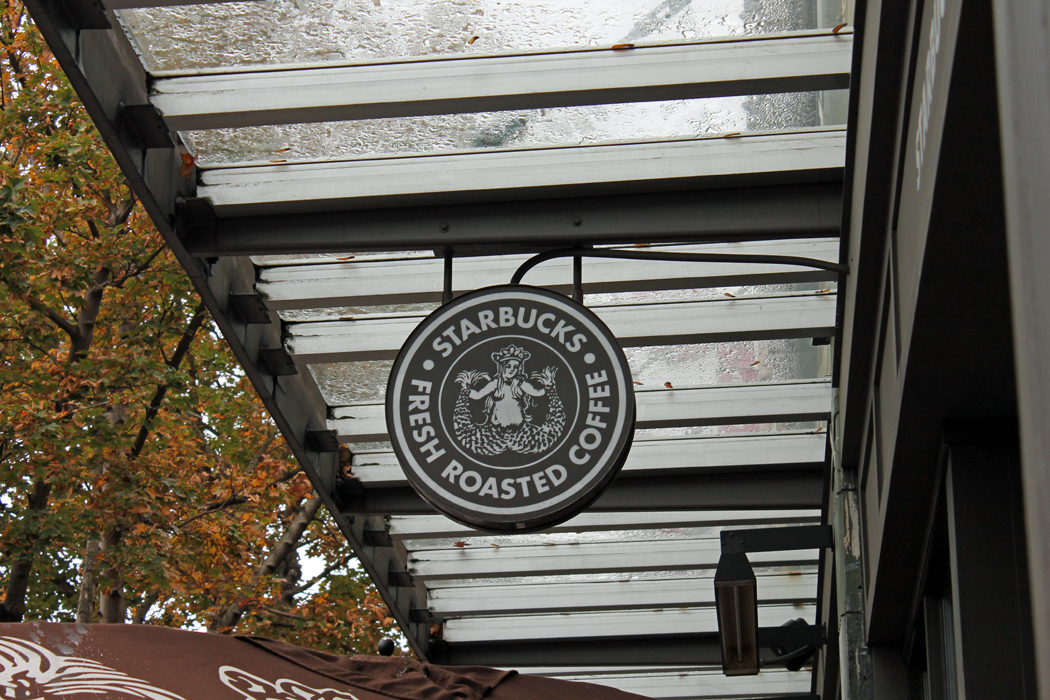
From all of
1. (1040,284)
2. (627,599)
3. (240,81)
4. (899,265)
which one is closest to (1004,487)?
(899,265)

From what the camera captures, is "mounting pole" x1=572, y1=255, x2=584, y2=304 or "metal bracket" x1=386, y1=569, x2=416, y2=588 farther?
"metal bracket" x1=386, y1=569, x2=416, y2=588

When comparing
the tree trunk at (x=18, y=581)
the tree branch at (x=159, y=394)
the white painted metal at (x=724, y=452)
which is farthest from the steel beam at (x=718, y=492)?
the tree trunk at (x=18, y=581)

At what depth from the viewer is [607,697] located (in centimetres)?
437

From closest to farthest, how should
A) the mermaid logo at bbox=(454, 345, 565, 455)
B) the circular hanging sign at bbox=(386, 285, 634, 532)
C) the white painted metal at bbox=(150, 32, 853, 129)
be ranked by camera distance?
the circular hanging sign at bbox=(386, 285, 634, 532) → the mermaid logo at bbox=(454, 345, 565, 455) → the white painted metal at bbox=(150, 32, 853, 129)

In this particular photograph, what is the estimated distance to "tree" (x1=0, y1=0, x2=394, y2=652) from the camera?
10820mm

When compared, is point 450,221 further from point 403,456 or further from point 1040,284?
point 1040,284

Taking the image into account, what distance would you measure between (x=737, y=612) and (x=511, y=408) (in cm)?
208

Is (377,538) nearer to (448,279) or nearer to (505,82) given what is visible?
(448,279)

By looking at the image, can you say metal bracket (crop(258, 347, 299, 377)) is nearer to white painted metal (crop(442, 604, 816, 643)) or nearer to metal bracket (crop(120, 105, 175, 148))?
Answer: metal bracket (crop(120, 105, 175, 148))

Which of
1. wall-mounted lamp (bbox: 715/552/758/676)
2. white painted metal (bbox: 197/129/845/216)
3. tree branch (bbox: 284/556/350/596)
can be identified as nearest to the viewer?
white painted metal (bbox: 197/129/845/216)

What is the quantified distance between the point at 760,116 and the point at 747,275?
772mm

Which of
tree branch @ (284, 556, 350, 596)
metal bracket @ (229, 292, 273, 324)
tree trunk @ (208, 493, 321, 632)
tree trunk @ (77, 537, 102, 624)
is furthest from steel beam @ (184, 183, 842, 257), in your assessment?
tree branch @ (284, 556, 350, 596)

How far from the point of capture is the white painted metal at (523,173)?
4879mm

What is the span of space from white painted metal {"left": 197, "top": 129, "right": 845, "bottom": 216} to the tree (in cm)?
520
